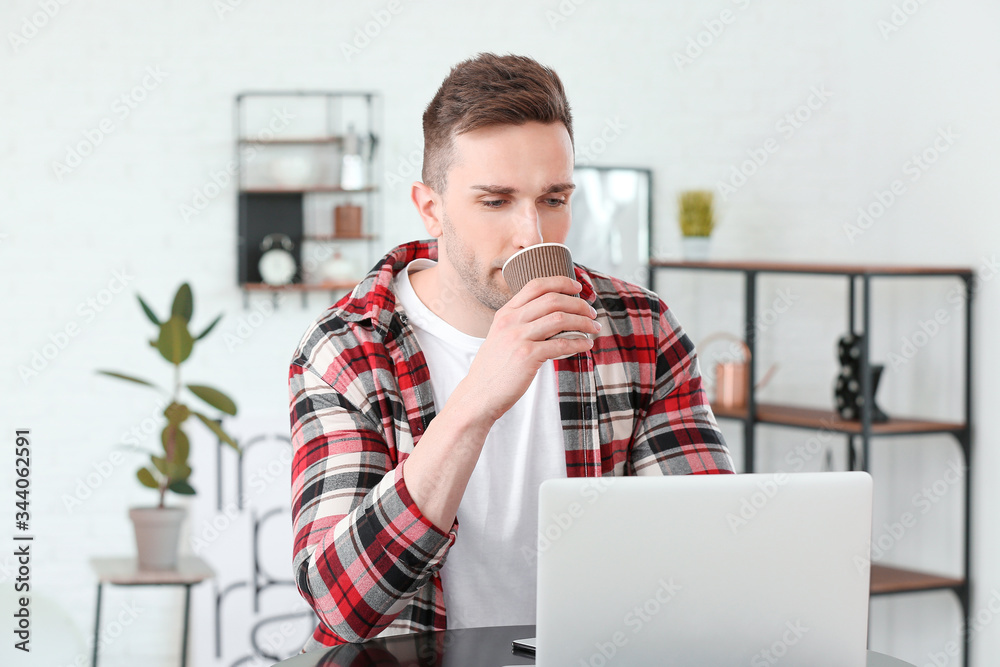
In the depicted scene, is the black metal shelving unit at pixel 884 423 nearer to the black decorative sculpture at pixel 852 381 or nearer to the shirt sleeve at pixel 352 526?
the black decorative sculpture at pixel 852 381

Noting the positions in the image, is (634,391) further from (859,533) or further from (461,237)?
(859,533)

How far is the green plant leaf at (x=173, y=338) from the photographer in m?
2.95

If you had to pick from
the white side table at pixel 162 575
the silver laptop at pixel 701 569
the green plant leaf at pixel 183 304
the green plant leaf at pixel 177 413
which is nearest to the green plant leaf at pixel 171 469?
the green plant leaf at pixel 177 413

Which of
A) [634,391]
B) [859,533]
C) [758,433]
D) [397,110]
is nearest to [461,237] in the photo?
[634,391]

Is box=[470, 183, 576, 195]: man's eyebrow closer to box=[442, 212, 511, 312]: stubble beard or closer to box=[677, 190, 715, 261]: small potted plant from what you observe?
box=[442, 212, 511, 312]: stubble beard

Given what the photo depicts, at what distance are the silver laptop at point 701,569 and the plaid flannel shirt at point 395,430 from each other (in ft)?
1.08

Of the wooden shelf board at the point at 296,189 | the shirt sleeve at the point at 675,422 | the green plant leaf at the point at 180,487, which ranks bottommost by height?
the green plant leaf at the point at 180,487

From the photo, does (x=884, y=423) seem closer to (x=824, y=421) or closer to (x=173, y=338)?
(x=824, y=421)

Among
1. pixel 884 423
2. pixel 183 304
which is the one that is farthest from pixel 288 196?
pixel 884 423

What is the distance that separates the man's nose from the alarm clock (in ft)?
7.49

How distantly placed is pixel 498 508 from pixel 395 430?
191 millimetres

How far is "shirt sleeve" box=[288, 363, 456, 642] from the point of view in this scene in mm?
1241

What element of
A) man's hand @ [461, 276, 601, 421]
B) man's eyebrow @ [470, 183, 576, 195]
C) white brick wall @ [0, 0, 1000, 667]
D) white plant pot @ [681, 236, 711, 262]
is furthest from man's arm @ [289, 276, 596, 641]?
white plant pot @ [681, 236, 711, 262]

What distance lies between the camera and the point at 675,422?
1.58 meters
